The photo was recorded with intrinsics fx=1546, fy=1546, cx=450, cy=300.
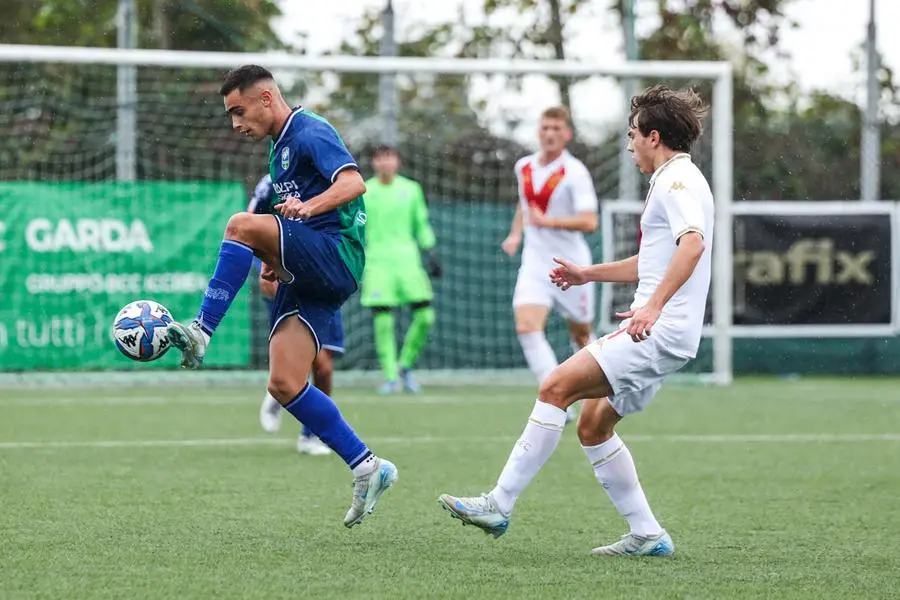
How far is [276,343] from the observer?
6.00 m

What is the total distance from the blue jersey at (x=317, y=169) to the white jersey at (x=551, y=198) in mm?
5134

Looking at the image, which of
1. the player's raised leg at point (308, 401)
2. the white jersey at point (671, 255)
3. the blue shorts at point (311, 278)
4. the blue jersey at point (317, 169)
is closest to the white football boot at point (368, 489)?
the player's raised leg at point (308, 401)

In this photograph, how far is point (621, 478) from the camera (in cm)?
560

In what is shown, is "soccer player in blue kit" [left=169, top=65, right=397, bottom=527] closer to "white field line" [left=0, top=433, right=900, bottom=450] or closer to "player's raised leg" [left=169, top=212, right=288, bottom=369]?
"player's raised leg" [left=169, top=212, right=288, bottom=369]

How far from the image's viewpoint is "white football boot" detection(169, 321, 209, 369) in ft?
18.2

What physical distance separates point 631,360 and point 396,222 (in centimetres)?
895

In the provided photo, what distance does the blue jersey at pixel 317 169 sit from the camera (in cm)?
596

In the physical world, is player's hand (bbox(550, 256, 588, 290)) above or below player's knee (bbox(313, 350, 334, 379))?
above

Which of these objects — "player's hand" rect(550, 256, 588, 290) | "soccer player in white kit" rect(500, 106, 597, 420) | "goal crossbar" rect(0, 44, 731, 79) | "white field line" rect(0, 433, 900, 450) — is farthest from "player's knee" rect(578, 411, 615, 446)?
"goal crossbar" rect(0, 44, 731, 79)

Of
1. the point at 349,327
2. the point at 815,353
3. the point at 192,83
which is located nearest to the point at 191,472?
the point at 349,327

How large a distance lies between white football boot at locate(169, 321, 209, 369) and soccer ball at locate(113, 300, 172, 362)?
71 mm

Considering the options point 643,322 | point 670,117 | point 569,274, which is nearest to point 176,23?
point 569,274

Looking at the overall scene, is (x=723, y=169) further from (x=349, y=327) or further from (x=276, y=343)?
(x=276, y=343)

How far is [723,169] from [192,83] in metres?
6.07
